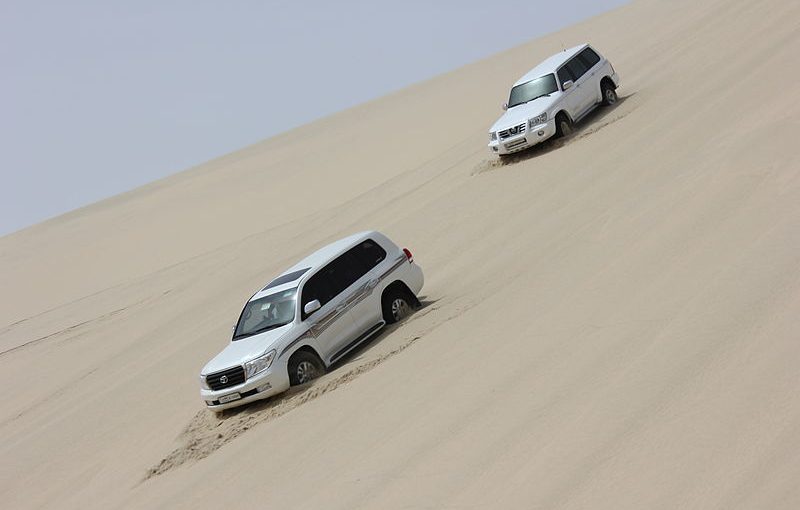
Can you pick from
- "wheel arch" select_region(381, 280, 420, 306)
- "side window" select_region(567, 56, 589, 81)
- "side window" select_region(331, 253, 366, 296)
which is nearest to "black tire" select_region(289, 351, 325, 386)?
"side window" select_region(331, 253, 366, 296)

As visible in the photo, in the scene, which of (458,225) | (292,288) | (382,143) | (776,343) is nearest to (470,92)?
(382,143)

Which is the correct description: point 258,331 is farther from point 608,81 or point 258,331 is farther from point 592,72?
point 608,81

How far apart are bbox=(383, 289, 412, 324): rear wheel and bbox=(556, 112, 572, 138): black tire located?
8939mm

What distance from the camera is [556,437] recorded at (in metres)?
9.21

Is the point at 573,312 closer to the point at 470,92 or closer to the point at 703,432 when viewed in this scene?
the point at 703,432

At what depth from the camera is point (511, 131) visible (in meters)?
23.1

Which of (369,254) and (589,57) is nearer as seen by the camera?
(369,254)

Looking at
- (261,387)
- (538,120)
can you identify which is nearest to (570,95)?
(538,120)

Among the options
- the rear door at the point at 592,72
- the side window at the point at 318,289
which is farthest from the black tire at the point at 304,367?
the rear door at the point at 592,72

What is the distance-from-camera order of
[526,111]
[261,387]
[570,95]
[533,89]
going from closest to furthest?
1. [261,387]
2. [526,111]
3. [570,95]
4. [533,89]

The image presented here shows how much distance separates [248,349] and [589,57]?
46.2 feet

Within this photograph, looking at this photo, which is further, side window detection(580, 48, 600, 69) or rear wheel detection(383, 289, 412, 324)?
side window detection(580, 48, 600, 69)

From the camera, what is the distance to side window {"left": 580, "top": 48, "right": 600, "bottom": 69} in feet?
79.8

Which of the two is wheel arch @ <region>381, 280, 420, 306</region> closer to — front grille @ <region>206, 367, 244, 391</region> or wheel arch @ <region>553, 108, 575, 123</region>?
front grille @ <region>206, 367, 244, 391</region>
